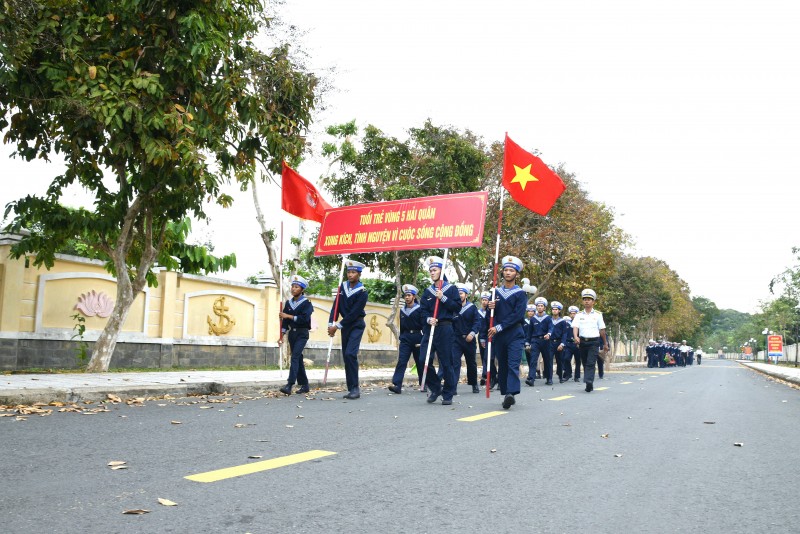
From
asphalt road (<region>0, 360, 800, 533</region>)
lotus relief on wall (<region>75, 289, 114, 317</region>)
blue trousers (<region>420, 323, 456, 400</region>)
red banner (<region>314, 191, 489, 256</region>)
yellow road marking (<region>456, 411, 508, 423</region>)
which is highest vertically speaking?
red banner (<region>314, 191, 489, 256</region>)

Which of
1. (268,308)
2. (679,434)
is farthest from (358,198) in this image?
(679,434)

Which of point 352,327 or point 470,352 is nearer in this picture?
point 352,327

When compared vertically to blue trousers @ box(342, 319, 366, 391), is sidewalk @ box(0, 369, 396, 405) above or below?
below

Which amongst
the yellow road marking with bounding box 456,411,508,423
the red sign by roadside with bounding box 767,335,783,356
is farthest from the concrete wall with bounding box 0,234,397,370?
the red sign by roadside with bounding box 767,335,783,356

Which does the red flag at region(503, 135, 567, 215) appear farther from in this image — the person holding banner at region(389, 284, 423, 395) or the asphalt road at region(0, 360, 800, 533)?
the asphalt road at region(0, 360, 800, 533)

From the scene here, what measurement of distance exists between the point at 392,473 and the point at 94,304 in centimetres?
1226

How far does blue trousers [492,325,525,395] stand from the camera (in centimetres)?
941

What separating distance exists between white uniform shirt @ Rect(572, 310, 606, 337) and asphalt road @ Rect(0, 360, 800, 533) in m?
5.40

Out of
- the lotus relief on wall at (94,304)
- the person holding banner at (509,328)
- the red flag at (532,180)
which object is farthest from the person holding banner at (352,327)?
the lotus relief on wall at (94,304)

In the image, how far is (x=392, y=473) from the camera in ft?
15.4

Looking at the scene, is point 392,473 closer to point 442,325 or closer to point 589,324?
A: point 442,325

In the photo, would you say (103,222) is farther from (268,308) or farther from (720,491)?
(720,491)

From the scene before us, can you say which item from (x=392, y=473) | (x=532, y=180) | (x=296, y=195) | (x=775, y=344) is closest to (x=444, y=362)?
(x=532, y=180)

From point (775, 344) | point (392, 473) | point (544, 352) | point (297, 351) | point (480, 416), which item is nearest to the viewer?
point (392, 473)
